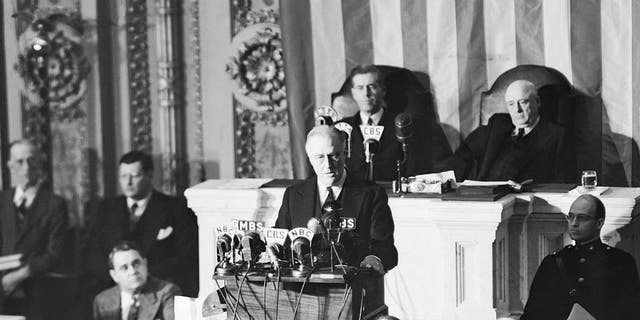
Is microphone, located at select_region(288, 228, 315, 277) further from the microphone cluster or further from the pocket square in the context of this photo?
the pocket square

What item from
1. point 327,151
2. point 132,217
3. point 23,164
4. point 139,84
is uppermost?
point 139,84

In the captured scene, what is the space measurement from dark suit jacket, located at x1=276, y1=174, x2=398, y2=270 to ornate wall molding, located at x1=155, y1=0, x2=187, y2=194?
3.02 metres

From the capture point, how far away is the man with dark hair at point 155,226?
782cm

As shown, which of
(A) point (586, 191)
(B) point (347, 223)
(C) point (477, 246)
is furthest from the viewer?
(A) point (586, 191)

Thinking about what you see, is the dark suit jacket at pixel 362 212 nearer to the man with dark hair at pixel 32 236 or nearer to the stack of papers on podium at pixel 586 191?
the stack of papers on podium at pixel 586 191

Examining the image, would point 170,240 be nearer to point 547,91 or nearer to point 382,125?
point 382,125

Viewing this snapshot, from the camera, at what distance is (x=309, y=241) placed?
4844 millimetres

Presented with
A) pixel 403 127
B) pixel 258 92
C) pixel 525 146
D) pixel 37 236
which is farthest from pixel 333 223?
pixel 37 236

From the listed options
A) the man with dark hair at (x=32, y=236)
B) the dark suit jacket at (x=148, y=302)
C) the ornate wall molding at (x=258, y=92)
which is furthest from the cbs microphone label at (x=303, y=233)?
the man with dark hair at (x=32, y=236)

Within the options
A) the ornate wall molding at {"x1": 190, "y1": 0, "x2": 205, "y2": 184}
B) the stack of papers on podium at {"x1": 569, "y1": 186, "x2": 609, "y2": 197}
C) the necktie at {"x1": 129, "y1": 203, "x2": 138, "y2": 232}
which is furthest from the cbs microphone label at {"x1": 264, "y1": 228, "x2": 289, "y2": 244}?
the ornate wall molding at {"x1": 190, "y1": 0, "x2": 205, "y2": 184}

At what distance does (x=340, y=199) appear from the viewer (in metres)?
5.44

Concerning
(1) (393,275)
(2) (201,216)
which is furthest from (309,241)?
(2) (201,216)

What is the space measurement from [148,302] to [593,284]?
9.16ft

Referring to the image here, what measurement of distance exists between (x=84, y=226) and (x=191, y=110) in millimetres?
1136
